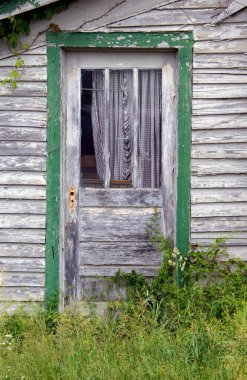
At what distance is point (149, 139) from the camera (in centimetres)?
811

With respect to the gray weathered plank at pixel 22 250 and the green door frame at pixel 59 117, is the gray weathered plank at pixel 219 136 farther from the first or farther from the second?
the gray weathered plank at pixel 22 250

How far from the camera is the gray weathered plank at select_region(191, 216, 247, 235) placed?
7.94 metres

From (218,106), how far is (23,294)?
2446 mm

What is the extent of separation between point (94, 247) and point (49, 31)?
2.00 meters

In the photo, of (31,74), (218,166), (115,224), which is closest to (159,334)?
(115,224)

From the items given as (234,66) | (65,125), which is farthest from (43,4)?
(234,66)

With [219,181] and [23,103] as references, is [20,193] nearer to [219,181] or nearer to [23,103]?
[23,103]

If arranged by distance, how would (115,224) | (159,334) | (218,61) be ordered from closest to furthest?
(159,334), (218,61), (115,224)

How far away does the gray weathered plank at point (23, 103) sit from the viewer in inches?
311

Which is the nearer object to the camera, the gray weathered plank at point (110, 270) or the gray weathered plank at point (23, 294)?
the gray weathered plank at point (23, 294)

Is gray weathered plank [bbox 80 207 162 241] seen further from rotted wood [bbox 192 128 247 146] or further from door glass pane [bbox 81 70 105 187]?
rotted wood [bbox 192 128 247 146]

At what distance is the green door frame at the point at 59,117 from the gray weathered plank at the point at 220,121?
10 centimetres

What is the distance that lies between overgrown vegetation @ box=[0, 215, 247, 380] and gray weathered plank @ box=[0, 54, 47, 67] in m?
1.77

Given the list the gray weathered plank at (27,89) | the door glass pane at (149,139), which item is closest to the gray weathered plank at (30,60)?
the gray weathered plank at (27,89)
